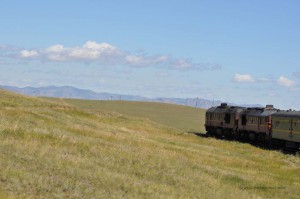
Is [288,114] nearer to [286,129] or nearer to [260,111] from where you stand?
[286,129]

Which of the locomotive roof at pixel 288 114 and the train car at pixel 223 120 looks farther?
the train car at pixel 223 120

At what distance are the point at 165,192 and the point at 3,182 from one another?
647cm

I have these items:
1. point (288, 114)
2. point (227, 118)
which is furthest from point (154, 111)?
point (288, 114)

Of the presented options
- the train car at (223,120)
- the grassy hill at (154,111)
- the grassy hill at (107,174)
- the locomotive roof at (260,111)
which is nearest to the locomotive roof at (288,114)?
Result: the locomotive roof at (260,111)

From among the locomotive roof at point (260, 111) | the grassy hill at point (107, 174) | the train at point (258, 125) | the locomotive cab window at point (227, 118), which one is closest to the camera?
the grassy hill at point (107, 174)

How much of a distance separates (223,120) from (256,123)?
9.82 metres

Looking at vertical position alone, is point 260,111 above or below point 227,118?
above

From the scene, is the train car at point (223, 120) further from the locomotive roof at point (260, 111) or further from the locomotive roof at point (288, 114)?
the locomotive roof at point (288, 114)

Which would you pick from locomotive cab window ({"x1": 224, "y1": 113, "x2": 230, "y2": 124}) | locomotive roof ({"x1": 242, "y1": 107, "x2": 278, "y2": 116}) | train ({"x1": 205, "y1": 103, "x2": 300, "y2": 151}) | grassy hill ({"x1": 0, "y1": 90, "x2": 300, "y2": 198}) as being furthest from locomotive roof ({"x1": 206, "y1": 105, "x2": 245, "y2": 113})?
grassy hill ({"x1": 0, "y1": 90, "x2": 300, "y2": 198})

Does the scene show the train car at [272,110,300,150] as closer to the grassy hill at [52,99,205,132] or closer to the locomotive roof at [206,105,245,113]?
the locomotive roof at [206,105,245,113]

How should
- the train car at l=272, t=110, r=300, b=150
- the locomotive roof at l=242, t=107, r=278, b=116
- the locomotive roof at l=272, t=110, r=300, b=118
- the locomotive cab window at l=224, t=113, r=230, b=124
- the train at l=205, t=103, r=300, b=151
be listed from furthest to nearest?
the locomotive cab window at l=224, t=113, r=230, b=124 → the locomotive roof at l=242, t=107, r=278, b=116 → the train at l=205, t=103, r=300, b=151 → the locomotive roof at l=272, t=110, r=300, b=118 → the train car at l=272, t=110, r=300, b=150

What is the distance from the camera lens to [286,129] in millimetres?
49375

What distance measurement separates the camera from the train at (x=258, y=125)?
161 ft

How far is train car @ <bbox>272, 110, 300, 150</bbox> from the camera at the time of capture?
4780cm
